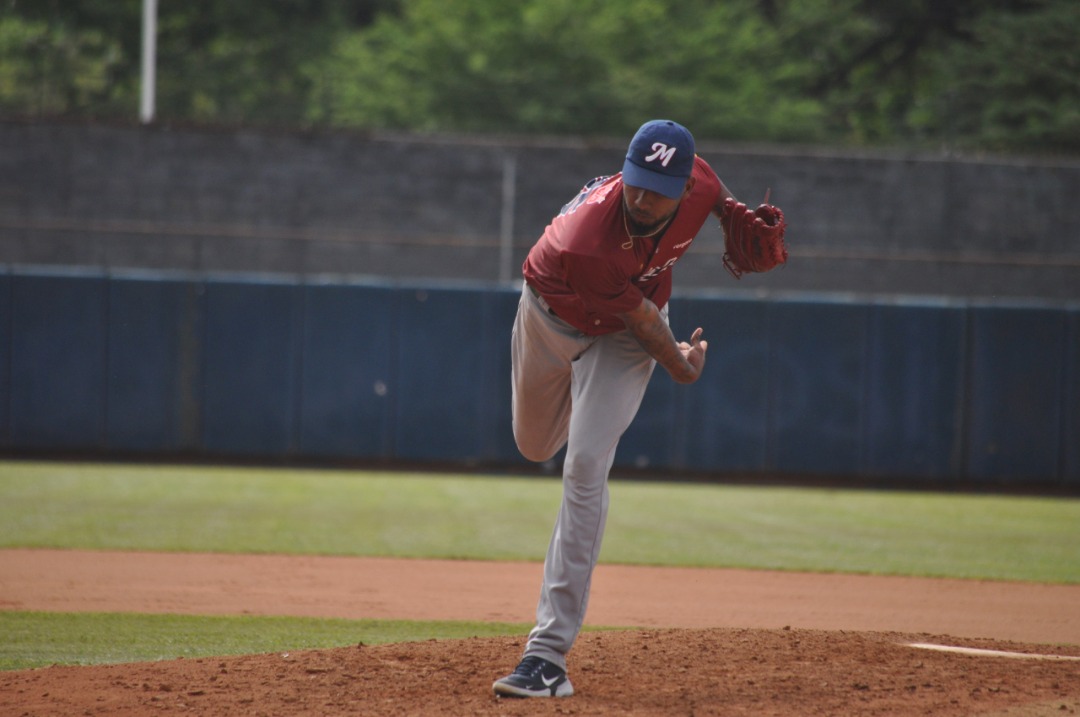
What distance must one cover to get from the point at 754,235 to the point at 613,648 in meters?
1.64

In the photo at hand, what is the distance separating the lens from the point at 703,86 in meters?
29.8

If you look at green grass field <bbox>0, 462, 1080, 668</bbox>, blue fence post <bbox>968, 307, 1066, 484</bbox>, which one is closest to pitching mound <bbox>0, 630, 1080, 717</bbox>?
green grass field <bbox>0, 462, 1080, 668</bbox>

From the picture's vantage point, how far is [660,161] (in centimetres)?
358

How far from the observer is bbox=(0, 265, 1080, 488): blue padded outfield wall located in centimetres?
1351

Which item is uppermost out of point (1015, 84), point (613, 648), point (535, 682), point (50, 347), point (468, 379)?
point (1015, 84)

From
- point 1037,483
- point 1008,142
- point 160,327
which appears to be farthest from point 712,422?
point 1008,142

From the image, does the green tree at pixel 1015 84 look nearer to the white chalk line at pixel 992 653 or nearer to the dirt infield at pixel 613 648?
the dirt infield at pixel 613 648

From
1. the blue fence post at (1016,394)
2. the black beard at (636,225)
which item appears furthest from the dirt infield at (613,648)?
the blue fence post at (1016,394)

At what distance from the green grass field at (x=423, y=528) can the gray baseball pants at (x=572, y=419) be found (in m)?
1.46

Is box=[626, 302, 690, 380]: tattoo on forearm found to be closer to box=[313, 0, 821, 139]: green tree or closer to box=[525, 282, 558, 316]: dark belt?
box=[525, 282, 558, 316]: dark belt

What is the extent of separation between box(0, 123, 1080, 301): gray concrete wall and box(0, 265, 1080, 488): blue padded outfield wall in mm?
2785

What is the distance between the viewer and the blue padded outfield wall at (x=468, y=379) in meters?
13.5

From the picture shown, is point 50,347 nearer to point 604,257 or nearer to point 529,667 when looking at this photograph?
point 529,667

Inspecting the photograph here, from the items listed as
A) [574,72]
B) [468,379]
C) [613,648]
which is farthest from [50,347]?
[574,72]
